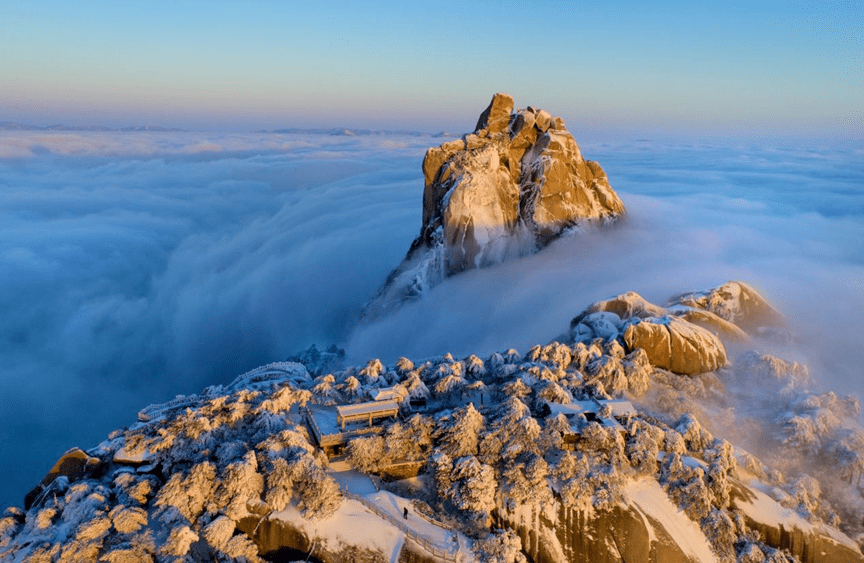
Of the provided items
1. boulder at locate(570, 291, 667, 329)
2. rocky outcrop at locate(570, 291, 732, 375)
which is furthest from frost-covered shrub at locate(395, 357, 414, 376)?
boulder at locate(570, 291, 667, 329)

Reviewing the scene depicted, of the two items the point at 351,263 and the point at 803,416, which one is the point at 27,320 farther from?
the point at 803,416

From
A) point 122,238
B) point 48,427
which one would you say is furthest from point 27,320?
point 122,238

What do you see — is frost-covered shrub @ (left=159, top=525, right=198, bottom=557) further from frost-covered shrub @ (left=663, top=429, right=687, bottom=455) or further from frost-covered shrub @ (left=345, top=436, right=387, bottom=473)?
frost-covered shrub @ (left=663, top=429, right=687, bottom=455)

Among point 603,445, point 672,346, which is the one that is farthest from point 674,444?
point 672,346

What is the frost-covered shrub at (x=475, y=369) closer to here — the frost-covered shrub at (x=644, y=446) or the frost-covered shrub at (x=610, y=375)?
the frost-covered shrub at (x=610, y=375)

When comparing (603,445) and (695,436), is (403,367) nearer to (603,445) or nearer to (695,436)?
(603,445)

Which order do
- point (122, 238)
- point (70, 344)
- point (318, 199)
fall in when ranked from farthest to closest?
point (318, 199) < point (122, 238) < point (70, 344)
